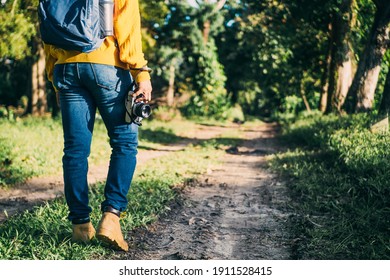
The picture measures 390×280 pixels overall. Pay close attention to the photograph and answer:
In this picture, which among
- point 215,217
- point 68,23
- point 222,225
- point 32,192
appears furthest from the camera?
point 32,192

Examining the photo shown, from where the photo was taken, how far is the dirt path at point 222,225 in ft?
10.3

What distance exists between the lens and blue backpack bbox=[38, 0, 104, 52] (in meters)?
2.70

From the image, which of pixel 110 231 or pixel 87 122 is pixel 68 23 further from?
pixel 110 231

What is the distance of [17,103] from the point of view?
22281mm

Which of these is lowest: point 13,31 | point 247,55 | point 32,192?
point 32,192

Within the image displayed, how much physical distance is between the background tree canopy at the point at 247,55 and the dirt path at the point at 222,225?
4.53m

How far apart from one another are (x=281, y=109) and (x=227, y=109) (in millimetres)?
7101

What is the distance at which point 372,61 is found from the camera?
393 inches

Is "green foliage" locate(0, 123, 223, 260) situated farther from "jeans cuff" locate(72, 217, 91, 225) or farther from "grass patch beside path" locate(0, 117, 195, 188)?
"grass patch beside path" locate(0, 117, 195, 188)

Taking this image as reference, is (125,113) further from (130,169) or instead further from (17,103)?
(17,103)

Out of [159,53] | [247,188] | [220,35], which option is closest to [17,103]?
[159,53]

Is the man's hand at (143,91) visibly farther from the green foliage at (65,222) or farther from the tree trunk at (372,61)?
the tree trunk at (372,61)

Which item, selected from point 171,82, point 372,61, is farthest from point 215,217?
point 171,82

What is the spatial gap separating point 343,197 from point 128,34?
2.97 meters
